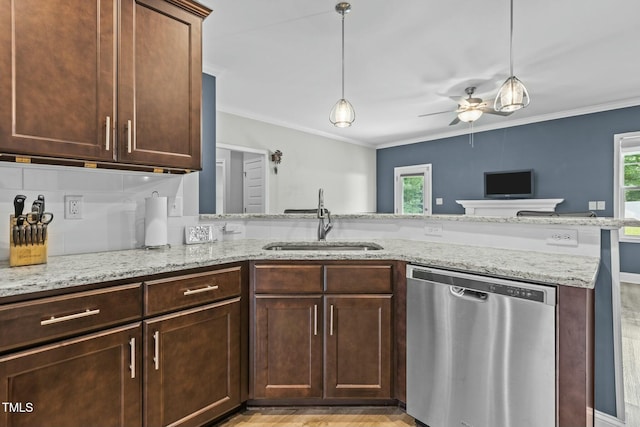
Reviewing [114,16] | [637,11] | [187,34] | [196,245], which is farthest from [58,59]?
[637,11]

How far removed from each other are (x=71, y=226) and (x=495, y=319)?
2138 millimetres

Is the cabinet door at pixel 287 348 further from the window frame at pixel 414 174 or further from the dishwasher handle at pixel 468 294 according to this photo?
the window frame at pixel 414 174

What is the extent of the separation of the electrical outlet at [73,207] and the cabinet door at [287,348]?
3.52 ft

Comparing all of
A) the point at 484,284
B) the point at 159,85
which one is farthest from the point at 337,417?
the point at 159,85

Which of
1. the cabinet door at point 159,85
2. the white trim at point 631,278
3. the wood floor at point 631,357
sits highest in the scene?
the cabinet door at point 159,85

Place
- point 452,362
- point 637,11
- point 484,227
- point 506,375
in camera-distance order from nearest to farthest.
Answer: point 506,375 < point 452,362 < point 484,227 < point 637,11

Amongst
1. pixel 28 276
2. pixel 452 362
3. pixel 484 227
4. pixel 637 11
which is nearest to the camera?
pixel 28 276

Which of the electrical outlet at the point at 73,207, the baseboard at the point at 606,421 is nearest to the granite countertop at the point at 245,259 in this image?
the electrical outlet at the point at 73,207

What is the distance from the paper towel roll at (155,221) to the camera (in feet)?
6.68

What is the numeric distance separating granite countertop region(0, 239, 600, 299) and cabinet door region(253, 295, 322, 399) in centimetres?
27

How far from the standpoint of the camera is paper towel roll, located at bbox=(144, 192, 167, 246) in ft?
6.68

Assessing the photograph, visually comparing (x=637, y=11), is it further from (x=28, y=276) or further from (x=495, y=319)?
(x=28, y=276)

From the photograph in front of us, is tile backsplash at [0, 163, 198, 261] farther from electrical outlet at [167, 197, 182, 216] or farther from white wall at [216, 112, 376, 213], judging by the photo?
white wall at [216, 112, 376, 213]

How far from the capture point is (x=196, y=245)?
7.37ft
